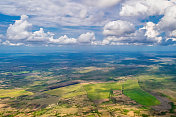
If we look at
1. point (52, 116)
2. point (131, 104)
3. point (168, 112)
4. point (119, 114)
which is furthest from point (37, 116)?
point (168, 112)

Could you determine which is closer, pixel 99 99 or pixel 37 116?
pixel 37 116

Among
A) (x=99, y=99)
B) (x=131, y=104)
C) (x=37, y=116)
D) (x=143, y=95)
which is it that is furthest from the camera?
(x=143, y=95)

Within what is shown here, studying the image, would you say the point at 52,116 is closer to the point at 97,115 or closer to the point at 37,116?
the point at 37,116

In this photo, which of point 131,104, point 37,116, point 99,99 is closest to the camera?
point 37,116

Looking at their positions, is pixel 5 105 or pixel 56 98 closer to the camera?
pixel 5 105

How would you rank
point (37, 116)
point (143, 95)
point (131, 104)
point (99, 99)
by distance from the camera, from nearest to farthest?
point (37, 116) → point (131, 104) → point (99, 99) → point (143, 95)

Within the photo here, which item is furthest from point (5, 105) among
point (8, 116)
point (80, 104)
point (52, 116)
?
point (80, 104)

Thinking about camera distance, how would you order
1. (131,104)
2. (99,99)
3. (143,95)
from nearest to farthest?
(131,104) → (99,99) → (143,95)

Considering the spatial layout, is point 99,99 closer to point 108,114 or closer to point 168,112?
point 108,114
